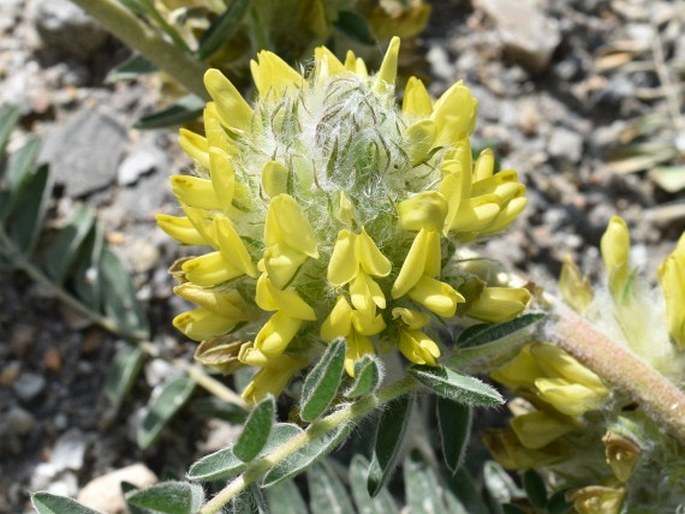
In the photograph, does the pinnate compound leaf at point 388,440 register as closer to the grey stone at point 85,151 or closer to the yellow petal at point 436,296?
the yellow petal at point 436,296

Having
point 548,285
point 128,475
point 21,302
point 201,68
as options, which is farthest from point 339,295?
point 21,302

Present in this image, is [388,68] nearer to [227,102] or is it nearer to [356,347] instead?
[227,102]

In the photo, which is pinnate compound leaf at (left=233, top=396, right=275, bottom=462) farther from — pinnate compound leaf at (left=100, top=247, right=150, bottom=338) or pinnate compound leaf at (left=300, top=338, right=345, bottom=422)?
pinnate compound leaf at (left=100, top=247, right=150, bottom=338)

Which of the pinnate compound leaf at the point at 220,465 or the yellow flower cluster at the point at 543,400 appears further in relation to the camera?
the yellow flower cluster at the point at 543,400

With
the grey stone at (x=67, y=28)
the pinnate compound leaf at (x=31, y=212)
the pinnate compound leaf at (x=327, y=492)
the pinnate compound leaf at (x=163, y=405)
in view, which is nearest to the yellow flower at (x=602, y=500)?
the pinnate compound leaf at (x=327, y=492)

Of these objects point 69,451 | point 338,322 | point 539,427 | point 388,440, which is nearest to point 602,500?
point 539,427
